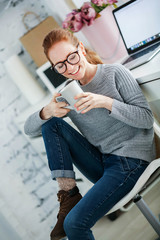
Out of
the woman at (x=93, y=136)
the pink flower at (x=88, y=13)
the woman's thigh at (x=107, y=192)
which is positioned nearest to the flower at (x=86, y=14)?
the pink flower at (x=88, y=13)

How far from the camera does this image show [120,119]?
97 cm

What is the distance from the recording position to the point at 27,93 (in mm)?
1824

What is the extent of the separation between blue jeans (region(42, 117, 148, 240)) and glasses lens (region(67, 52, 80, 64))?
0.26 metres

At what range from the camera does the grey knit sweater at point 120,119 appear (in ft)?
3.20

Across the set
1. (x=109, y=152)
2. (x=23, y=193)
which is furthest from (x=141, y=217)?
(x=23, y=193)

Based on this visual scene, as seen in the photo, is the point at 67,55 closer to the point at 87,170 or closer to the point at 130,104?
the point at 130,104

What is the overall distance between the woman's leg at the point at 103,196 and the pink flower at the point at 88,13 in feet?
2.77

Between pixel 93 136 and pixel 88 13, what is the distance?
28.8 inches

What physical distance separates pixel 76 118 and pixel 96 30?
25.6 inches

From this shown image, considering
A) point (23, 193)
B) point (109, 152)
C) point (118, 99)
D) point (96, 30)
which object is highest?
point (96, 30)

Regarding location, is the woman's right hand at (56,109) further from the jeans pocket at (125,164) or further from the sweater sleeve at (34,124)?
the jeans pocket at (125,164)

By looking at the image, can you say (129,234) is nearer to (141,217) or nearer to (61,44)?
(141,217)

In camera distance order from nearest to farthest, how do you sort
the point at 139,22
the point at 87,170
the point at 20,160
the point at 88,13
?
1. the point at 87,170
2. the point at 139,22
3. the point at 88,13
4. the point at 20,160

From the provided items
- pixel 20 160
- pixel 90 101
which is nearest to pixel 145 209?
pixel 90 101
